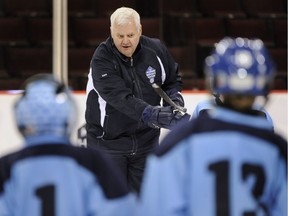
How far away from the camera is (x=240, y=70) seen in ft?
6.07

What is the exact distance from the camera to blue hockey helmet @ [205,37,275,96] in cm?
185

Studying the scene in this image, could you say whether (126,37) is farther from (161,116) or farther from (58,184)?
(58,184)

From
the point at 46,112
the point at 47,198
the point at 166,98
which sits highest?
the point at 46,112

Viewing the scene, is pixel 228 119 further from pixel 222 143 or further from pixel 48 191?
pixel 48 191

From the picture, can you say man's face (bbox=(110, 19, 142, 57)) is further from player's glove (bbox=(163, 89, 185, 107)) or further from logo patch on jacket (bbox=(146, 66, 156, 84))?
player's glove (bbox=(163, 89, 185, 107))

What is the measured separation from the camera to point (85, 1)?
6352mm

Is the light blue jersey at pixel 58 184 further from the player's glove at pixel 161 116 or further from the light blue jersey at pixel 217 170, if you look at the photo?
the player's glove at pixel 161 116

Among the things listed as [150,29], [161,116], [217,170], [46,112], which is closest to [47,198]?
[46,112]

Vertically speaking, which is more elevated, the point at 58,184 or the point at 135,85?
the point at 58,184

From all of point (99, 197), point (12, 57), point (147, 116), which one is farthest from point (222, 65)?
point (12, 57)

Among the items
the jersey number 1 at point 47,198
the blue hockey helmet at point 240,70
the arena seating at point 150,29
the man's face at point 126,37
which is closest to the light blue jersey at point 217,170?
the blue hockey helmet at point 240,70

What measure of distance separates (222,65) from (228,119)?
11cm

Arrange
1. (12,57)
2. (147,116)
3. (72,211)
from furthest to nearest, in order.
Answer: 1. (12,57)
2. (147,116)
3. (72,211)

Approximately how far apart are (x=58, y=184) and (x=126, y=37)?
67.0 inches
